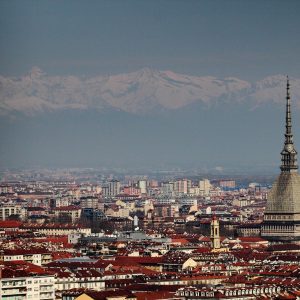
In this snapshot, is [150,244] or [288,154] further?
[288,154]

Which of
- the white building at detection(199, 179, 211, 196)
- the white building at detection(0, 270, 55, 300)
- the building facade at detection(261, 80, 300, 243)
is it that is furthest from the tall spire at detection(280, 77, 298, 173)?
the white building at detection(199, 179, 211, 196)

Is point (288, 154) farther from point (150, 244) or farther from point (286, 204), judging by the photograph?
point (150, 244)

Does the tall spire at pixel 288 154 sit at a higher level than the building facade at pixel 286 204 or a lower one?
higher

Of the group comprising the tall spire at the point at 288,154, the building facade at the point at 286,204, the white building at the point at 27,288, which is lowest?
the white building at the point at 27,288

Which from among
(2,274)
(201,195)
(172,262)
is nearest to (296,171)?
(172,262)

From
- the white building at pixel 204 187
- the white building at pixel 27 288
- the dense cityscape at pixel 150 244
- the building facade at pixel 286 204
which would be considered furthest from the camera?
the white building at pixel 204 187

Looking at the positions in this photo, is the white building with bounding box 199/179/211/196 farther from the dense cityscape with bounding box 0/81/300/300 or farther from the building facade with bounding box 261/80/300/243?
the building facade with bounding box 261/80/300/243

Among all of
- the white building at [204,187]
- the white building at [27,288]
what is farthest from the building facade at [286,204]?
the white building at [204,187]

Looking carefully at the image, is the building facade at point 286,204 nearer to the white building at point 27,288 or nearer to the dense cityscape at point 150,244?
the dense cityscape at point 150,244

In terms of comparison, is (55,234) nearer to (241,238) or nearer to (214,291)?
(241,238)

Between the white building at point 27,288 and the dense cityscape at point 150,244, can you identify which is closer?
the white building at point 27,288

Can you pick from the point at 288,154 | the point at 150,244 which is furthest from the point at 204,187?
the point at 150,244
